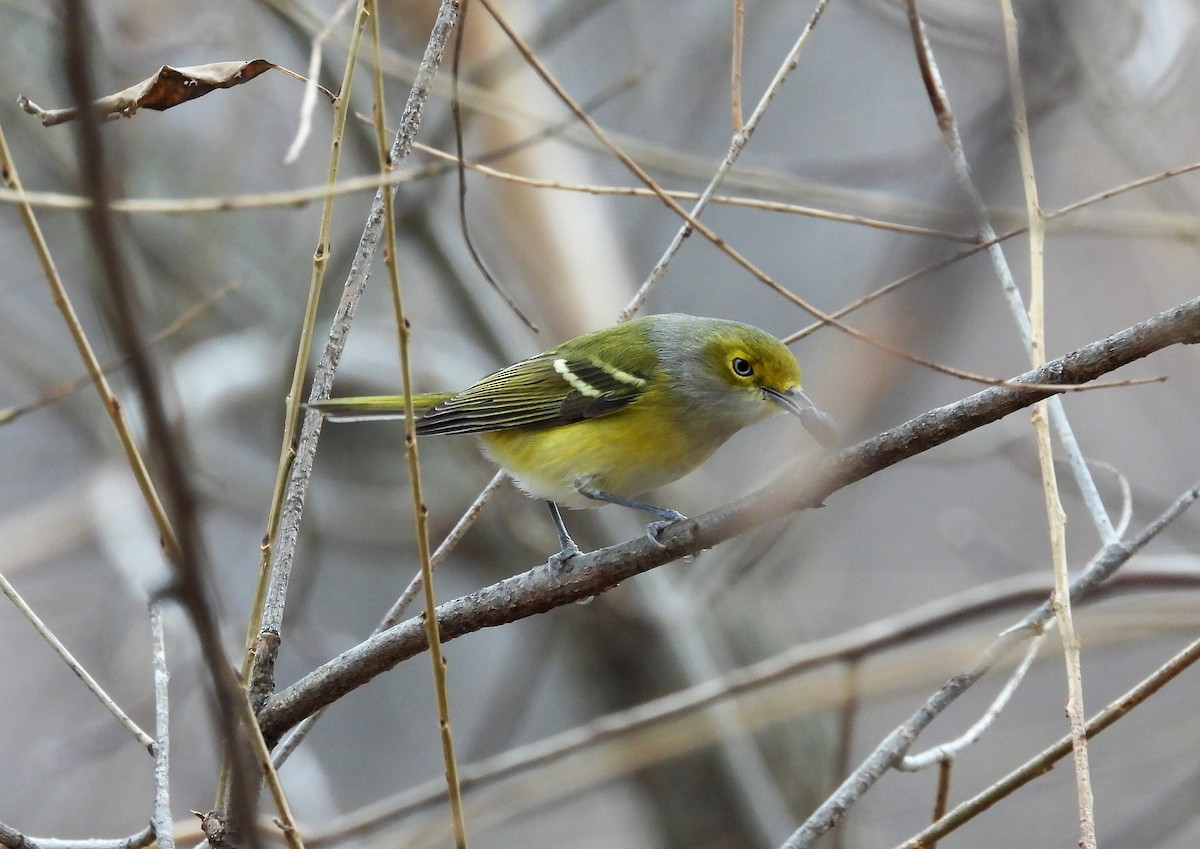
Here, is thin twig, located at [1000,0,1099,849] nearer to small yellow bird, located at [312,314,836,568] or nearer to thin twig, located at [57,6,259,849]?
small yellow bird, located at [312,314,836,568]

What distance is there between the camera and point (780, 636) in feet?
21.5

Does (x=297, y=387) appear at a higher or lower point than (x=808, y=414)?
lower

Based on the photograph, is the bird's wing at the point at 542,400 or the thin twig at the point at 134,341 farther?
the bird's wing at the point at 542,400

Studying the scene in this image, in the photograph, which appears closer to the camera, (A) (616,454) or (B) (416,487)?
(B) (416,487)

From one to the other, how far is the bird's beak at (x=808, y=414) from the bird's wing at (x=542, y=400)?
1.46ft

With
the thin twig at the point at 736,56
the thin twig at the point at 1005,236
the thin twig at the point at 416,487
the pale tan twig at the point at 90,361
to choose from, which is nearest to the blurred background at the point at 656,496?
the thin twig at the point at 736,56

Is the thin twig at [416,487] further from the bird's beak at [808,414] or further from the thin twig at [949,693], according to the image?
the bird's beak at [808,414]

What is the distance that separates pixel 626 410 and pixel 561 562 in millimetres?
907

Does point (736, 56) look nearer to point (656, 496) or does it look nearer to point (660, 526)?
Result: point (660, 526)

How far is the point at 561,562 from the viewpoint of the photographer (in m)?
2.66

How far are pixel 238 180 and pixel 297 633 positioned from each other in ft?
11.0

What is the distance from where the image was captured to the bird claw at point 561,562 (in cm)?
230

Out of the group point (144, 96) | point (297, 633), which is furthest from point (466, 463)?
→ point (144, 96)

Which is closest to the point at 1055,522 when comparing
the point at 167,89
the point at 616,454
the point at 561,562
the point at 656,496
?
the point at 561,562
